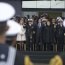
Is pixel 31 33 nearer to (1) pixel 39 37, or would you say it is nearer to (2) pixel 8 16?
(1) pixel 39 37

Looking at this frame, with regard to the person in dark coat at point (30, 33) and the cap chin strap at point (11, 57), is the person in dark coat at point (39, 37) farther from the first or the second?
the cap chin strap at point (11, 57)

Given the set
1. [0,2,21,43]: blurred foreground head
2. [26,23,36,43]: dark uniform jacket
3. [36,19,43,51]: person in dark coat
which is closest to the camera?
[0,2,21,43]: blurred foreground head

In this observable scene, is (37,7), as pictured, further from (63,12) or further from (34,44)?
(34,44)

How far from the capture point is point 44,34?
858 cm

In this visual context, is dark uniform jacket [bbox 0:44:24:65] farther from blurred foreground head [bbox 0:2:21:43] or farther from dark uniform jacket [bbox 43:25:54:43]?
dark uniform jacket [bbox 43:25:54:43]

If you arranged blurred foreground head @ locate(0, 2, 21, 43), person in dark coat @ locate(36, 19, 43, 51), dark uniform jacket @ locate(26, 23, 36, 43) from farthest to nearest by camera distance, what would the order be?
person in dark coat @ locate(36, 19, 43, 51), dark uniform jacket @ locate(26, 23, 36, 43), blurred foreground head @ locate(0, 2, 21, 43)

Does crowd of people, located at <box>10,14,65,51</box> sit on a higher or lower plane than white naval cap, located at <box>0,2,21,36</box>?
lower

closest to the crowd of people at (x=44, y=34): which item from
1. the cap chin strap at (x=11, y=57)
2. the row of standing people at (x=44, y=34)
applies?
the row of standing people at (x=44, y=34)

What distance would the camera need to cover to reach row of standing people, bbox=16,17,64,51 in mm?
8312

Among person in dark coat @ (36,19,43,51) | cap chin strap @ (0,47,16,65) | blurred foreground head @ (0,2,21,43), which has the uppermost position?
blurred foreground head @ (0,2,21,43)

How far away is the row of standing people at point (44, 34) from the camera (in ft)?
27.3

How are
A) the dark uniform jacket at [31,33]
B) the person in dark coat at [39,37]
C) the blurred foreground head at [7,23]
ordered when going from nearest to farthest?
the blurred foreground head at [7,23], the dark uniform jacket at [31,33], the person in dark coat at [39,37]

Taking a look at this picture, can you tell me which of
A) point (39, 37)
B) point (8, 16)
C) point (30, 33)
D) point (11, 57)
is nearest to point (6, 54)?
point (11, 57)

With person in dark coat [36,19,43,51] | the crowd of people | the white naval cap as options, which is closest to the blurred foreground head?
the white naval cap
